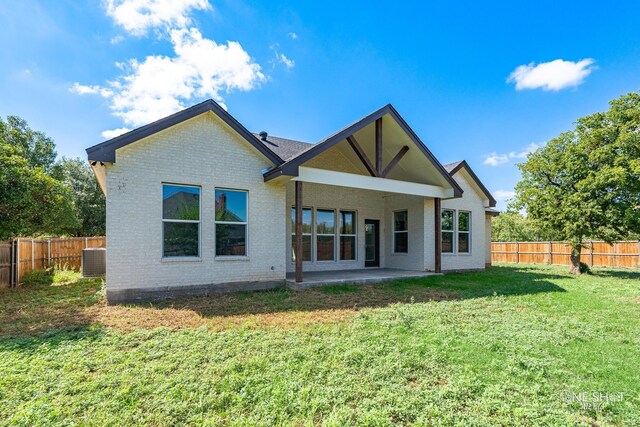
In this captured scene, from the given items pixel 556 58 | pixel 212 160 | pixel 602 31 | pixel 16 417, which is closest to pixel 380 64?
pixel 556 58

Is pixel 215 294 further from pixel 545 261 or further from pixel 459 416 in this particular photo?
pixel 545 261

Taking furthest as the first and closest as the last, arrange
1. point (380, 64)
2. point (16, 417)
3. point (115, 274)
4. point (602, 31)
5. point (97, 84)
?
1. point (97, 84)
2. point (380, 64)
3. point (602, 31)
4. point (115, 274)
5. point (16, 417)

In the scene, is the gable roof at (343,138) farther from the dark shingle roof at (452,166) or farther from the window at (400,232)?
the window at (400,232)

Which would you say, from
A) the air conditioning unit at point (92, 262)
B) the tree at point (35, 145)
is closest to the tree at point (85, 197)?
the tree at point (35, 145)

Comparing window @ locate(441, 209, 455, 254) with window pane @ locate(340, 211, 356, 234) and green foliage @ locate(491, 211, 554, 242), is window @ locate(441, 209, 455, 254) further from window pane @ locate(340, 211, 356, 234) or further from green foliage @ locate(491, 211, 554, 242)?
green foliage @ locate(491, 211, 554, 242)

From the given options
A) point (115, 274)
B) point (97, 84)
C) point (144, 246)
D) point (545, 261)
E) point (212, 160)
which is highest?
point (97, 84)

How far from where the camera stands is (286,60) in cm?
1327

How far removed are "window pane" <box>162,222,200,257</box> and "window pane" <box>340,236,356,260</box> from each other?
632 cm

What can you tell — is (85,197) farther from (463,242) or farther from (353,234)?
(463,242)

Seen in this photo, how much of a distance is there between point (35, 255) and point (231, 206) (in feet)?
30.5

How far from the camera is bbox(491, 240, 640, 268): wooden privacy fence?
17922 millimetres

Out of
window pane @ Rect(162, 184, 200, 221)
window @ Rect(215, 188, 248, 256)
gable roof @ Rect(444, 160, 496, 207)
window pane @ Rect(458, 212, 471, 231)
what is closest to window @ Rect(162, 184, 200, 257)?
window pane @ Rect(162, 184, 200, 221)

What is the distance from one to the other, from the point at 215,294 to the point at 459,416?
6.66 metres

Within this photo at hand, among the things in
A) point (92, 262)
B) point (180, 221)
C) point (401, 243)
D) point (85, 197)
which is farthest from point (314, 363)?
point (85, 197)
